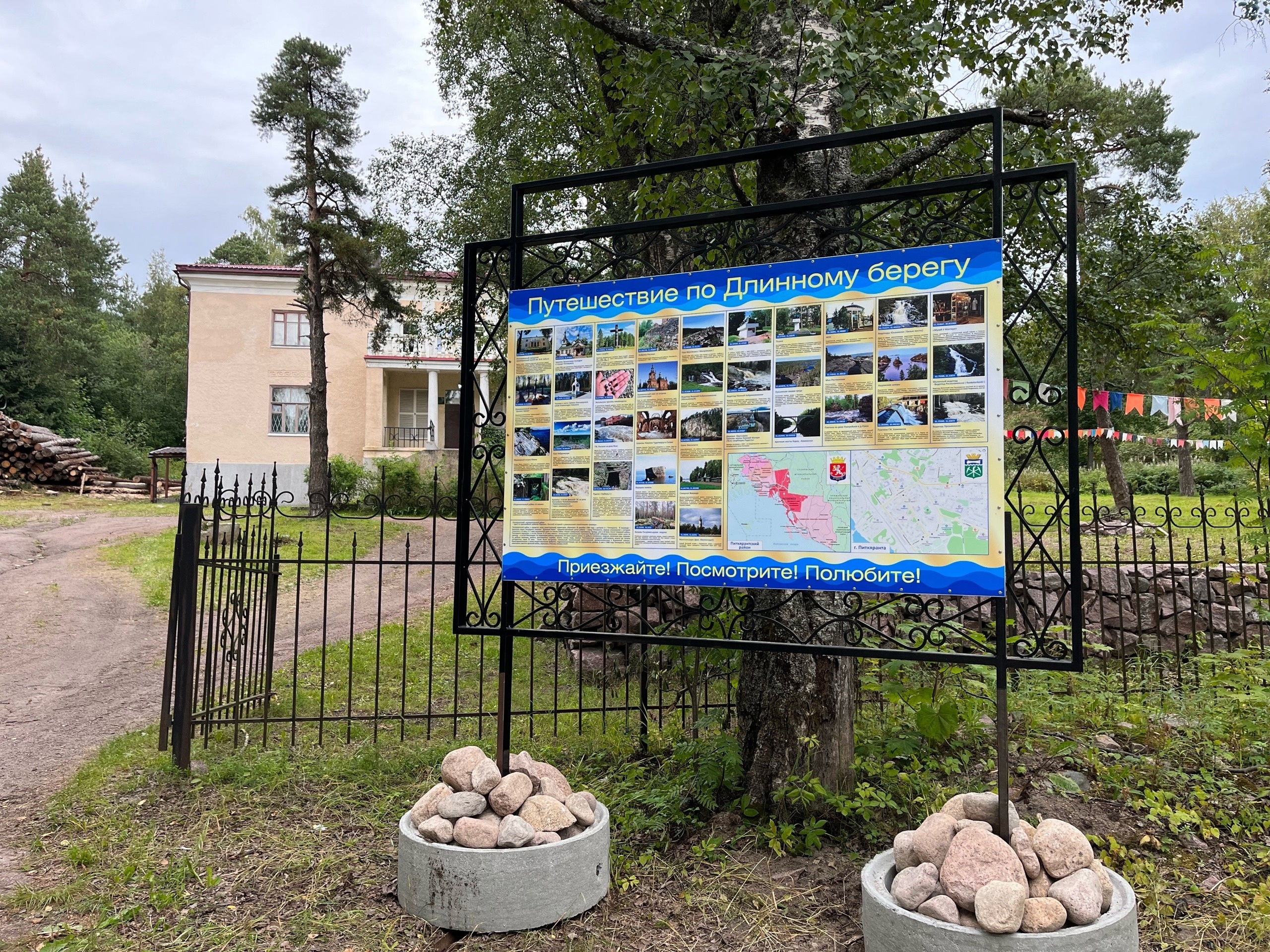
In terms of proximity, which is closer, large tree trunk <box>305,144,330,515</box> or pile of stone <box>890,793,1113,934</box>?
pile of stone <box>890,793,1113,934</box>

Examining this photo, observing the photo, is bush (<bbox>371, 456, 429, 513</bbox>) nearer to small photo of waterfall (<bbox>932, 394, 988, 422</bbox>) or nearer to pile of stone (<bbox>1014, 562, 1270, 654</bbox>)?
pile of stone (<bbox>1014, 562, 1270, 654</bbox>)

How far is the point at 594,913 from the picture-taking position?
3.53 meters

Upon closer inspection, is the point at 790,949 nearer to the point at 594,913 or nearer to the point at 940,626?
the point at 594,913

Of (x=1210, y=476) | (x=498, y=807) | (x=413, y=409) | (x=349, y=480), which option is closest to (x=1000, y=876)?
(x=498, y=807)

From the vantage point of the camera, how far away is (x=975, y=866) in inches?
110

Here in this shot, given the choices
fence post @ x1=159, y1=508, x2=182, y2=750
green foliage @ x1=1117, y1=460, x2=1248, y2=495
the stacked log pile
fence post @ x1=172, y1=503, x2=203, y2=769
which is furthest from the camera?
green foliage @ x1=1117, y1=460, x2=1248, y2=495

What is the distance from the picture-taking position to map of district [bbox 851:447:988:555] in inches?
118

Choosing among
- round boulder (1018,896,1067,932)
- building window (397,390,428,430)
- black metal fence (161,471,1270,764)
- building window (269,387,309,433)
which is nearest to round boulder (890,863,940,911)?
round boulder (1018,896,1067,932)

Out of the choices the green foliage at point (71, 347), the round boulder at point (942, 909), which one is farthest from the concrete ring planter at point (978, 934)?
the green foliage at point (71, 347)

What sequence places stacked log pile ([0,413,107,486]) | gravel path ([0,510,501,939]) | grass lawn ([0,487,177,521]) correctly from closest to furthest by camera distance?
1. gravel path ([0,510,501,939])
2. grass lawn ([0,487,177,521])
3. stacked log pile ([0,413,107,486])

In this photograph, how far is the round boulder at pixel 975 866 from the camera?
2748 millimetres

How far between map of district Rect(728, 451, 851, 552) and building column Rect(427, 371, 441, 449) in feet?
77.5

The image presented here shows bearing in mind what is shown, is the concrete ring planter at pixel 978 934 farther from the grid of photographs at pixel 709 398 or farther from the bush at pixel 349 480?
the bush at pixel 349 480

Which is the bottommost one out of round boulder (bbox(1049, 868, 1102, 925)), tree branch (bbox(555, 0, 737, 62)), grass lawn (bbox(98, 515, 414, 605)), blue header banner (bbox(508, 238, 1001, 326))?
round boulder (bbox(1049, 868, 1102, 925))
